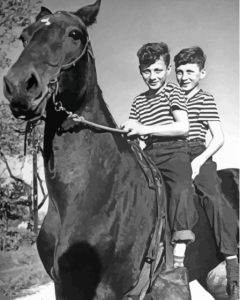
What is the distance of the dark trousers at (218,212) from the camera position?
2.11 m

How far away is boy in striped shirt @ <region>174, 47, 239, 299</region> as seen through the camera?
2109mm

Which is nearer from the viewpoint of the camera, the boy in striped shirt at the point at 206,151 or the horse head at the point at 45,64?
the horse head at the point at 45,64

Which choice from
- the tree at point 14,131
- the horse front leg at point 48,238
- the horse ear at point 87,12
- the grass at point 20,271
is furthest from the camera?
the tree at point 14,131

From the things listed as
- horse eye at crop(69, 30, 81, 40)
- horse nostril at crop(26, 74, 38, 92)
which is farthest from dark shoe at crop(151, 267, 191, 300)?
horse eye at crop(69, 30, 81, 40)

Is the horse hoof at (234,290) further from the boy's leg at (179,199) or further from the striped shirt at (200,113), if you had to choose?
the striped shirt at (200,113)

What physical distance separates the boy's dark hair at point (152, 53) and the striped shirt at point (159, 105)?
0.43ft

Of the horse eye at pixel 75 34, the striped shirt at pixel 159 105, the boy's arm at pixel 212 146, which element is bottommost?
the boy's arm at pixel 212 146

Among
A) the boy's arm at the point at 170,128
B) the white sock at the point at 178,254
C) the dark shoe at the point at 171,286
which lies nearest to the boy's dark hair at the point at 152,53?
the boy's arm at the point at 170,128

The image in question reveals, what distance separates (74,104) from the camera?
2.05 m

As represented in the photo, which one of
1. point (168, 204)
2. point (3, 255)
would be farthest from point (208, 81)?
point (3, 255)

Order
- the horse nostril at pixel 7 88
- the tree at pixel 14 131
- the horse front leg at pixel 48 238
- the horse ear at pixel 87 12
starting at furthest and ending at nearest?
the tree at pixel 14 131 < the horse ear at pixel 87 12 < the horse front leg at pixel 48 238 < the horse nostril at pixel 7 88

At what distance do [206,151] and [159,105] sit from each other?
0.30m

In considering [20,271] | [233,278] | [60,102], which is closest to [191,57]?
[60,102]

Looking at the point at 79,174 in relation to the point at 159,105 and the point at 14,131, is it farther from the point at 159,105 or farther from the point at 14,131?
the point at 14,131
